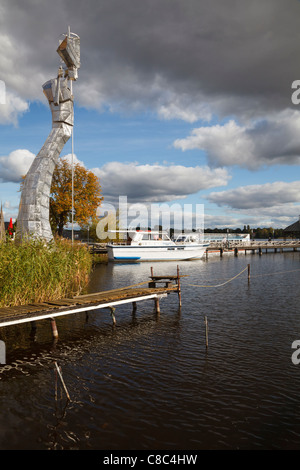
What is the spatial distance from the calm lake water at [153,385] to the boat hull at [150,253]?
3088 centimetres

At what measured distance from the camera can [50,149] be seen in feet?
89.3

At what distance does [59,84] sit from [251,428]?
28465 millimetres

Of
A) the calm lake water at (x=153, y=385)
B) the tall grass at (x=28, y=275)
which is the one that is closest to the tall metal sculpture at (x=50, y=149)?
the tall grass at (x=28, y=275)

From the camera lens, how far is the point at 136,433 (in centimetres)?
643

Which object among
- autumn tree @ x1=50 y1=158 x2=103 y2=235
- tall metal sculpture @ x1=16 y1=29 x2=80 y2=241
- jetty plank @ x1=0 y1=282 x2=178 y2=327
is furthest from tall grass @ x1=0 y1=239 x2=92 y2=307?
autumn tree @ x1=50 y1=158 x2=103 y2=235

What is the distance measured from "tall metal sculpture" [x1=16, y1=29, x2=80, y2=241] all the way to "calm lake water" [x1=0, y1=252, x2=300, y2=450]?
517 inches

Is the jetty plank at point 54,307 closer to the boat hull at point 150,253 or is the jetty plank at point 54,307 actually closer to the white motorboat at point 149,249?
the boat hull at point 150,253

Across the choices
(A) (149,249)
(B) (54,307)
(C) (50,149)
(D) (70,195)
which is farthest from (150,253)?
(B) (54,307)

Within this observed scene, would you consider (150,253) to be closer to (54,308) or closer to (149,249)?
(149,249)

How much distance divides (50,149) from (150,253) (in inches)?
955

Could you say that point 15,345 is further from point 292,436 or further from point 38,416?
point 292,436

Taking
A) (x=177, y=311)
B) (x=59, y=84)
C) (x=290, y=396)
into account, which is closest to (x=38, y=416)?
(x=290, y=396)

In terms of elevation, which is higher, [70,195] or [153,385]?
[70,195]

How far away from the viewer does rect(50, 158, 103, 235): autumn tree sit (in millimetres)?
42812
